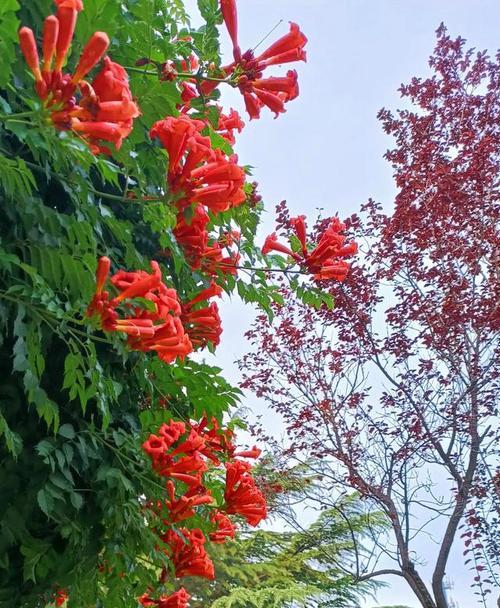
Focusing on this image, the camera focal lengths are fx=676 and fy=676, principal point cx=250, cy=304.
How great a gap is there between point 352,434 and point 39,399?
203 inches

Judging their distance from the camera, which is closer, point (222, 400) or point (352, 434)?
point (222, 400)

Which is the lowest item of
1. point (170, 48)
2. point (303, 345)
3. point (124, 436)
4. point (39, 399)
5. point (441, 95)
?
point (39, 399)

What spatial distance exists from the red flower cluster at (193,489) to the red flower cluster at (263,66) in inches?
36.2

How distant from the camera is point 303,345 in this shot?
6.96m

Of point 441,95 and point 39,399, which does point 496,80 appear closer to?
point 441,95

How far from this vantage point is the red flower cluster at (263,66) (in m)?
1.68

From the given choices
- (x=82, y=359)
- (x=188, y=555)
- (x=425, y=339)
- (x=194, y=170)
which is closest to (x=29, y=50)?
(x=194, y=170)

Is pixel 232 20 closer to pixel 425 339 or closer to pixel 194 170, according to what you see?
pixel 194 170

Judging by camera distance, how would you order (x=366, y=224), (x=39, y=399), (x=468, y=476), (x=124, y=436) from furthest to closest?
1. (x=366, y=224)
2. (x=468, y=476)
3. (x=124, y=436)
4. (x=39, y=399)

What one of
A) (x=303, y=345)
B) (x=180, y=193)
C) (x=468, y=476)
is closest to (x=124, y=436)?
(x=180, y=193)

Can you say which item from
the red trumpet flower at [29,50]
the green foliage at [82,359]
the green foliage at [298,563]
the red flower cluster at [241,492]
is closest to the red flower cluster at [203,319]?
the green foliage at [82,359]

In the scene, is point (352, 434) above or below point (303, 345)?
below

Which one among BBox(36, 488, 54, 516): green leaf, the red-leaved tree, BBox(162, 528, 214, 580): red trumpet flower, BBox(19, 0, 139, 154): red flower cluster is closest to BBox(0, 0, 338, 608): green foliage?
BBox(36, 488, 54, 516): green leaf

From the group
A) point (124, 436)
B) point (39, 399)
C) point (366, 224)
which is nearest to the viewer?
point (39, 399)
